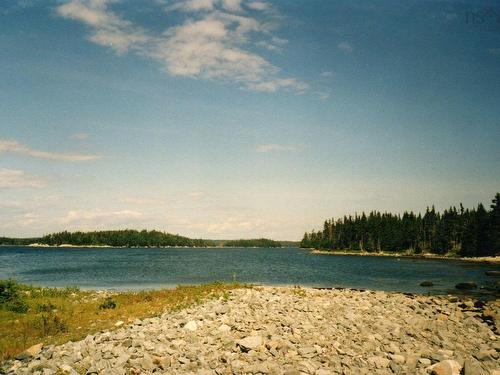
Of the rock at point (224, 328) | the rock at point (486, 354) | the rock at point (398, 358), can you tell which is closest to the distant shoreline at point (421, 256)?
the rock at point (486, 354)

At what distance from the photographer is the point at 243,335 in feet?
47.2

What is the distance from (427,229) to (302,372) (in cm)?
16152

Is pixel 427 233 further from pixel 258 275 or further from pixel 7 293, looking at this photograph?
pixel 7 293

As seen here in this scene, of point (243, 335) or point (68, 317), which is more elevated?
point (243, 335)

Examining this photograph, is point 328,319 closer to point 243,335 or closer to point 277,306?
point 277,306

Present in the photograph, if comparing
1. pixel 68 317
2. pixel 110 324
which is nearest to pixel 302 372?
pixel 110 324

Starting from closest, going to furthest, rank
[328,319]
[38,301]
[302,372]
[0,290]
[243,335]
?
[302,372] < [243,335] < [328,319] < [0,290] < [38,301]

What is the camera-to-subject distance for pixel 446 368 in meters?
11.9

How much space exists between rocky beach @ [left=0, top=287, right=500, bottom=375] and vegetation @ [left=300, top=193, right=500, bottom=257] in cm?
10550

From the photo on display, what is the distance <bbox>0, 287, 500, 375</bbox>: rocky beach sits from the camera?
1198cm

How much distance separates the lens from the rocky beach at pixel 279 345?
12.0 metres

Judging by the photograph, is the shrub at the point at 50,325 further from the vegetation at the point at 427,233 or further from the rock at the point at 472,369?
the vegetation at the point at 427,233

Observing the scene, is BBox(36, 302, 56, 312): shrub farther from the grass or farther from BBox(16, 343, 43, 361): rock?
BBox(16, 343, 43, 361): rock

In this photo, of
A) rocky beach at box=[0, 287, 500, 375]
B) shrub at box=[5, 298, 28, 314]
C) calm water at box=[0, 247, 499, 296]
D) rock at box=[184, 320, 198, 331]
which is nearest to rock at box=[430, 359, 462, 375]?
rocky beach at box=[0, 287, 500, 375]
